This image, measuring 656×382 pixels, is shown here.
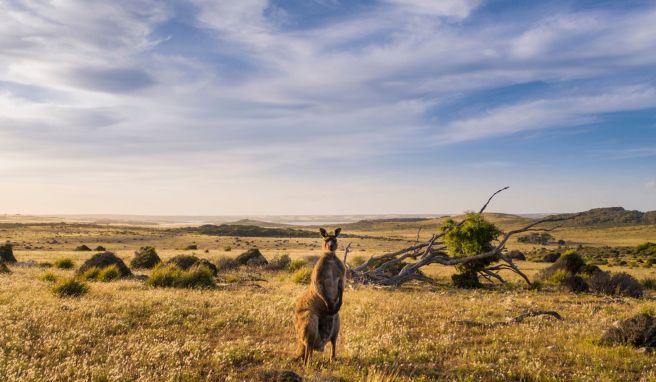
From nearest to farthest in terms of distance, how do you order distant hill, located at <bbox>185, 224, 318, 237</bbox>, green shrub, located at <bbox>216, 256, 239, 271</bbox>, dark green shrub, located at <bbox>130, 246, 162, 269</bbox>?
1. dark green shrub, located at <bbox>130, 246, 162, 269</bbox>
2. green shrub, located at <bbox>216, 256, 239, 271</bbox>
3. distant hill, located at <bbox>185, 224, 318, 237</bbox>

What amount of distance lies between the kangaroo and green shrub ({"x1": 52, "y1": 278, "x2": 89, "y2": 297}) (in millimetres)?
9976

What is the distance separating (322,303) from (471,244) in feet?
51.0

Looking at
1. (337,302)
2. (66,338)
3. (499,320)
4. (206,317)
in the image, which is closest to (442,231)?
(499,320)

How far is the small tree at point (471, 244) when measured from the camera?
2027 centimetres

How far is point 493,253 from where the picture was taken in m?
19.1

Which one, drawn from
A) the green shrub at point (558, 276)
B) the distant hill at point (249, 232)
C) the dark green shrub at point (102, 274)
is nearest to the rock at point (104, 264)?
the dark green shrub at point (102, 274)

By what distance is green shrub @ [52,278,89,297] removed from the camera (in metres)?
12.9

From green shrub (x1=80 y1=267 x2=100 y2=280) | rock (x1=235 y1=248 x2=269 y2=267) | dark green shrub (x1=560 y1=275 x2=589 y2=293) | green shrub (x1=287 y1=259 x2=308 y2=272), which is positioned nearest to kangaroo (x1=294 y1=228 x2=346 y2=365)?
green shrub (x1=80 y1=267 x2=100 y2=280)

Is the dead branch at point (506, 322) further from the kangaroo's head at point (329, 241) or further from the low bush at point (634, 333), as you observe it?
the kangaroo's head at point (329, 241)

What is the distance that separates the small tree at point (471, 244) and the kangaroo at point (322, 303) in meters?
15.1

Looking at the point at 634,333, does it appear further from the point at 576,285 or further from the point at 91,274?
the point at 91,274

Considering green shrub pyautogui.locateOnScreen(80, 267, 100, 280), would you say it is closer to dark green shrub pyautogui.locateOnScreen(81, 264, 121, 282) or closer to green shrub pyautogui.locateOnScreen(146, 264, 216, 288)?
dark green shrub pyautogui.locateOnScreen(81, 264, 121, 282)

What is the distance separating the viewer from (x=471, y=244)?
20375mm

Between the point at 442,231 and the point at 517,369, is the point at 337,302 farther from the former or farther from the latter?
the point at 442,231
